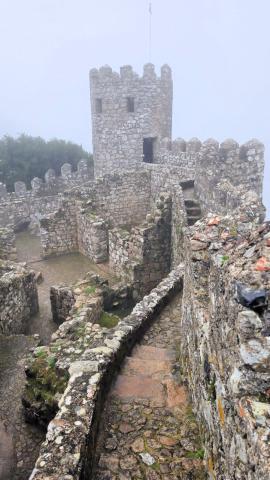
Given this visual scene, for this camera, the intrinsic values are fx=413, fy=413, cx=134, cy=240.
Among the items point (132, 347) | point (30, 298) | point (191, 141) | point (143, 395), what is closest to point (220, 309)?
point (143, 395)

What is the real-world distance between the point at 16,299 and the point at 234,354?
7119 mm

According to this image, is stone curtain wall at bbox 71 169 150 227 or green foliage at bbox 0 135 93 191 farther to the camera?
green foliage at bbox 0 135 93 191

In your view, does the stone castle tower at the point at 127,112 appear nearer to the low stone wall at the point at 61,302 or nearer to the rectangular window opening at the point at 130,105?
the rectangular window opening at the point at 130,105

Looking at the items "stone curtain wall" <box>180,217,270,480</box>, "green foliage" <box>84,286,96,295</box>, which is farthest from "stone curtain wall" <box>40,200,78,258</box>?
"stone curtain wall" <box>180,217,270,480</box>

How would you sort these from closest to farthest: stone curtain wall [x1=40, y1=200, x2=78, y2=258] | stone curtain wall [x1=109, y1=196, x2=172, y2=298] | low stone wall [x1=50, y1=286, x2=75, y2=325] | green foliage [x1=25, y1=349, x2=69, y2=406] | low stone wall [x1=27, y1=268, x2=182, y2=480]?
1. low stone wall [x1=27, y1=268, x2=182, y2=480]
2. green foliage [x1=25, y1=349, x2=69, y2=406]
3. low stone wall [x1=50, y1=286, x2=75, y2=325]
4. stone curtain wall [x1=109, y1=196, x2=172, y2=298]
5. stone curtain wall [x1=40, y1=200, x2=78, y2=258]

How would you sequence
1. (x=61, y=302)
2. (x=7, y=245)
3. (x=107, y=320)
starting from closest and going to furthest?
(x=107, y=320), (x=61, y=302), (x=7, y=245)

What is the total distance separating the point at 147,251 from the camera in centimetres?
1042

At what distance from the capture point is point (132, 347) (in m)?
5.36

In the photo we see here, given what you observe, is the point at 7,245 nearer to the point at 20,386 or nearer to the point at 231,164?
the point at 231,164

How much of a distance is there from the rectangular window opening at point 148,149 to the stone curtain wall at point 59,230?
280 inches

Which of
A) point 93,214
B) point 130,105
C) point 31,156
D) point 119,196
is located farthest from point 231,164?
point 31,156

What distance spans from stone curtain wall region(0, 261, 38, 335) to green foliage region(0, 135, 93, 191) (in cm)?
1477

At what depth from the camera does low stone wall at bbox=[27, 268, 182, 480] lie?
2.99m

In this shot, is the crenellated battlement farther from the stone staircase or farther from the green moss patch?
the green moss patch
